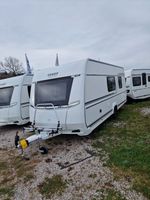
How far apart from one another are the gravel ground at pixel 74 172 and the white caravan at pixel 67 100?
54 cm

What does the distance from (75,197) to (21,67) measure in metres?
40.3

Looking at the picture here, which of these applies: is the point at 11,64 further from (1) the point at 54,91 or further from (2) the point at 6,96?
(1) the point at 54,91

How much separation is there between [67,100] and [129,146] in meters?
2.23

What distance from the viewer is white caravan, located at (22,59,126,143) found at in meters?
5.37

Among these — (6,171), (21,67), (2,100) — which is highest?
(21,67)

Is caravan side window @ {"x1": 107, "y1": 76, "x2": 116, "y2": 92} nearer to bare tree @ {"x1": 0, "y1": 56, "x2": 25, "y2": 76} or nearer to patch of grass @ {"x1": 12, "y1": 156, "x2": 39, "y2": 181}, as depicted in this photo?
patch of grass @ {"x1": 12, "y1": 156, "x2": 39, "y2": 181}

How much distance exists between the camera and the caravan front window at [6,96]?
329 inches

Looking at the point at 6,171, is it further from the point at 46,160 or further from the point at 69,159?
the point at 69,159

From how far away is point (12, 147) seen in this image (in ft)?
20.4

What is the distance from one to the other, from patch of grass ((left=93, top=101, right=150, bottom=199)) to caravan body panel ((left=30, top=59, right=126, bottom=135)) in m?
0.65

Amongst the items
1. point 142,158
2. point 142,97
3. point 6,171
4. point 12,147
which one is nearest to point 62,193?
point 6,171

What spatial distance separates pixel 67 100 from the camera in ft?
18.0

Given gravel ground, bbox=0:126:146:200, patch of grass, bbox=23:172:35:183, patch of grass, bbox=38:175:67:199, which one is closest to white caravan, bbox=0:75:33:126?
gravel ground, bbox=0:126:146:200

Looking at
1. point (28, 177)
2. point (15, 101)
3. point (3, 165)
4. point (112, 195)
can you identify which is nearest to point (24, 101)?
point (15, 101)
